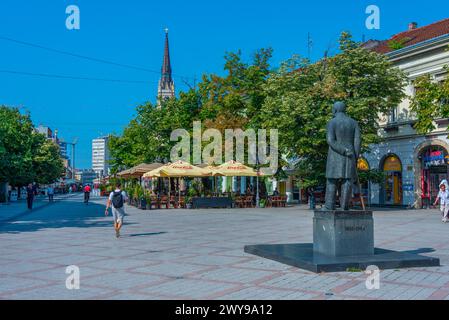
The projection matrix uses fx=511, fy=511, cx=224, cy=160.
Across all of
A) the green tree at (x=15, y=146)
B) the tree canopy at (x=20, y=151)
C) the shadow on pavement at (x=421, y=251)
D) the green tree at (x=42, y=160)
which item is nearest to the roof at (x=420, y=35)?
the shadow on pavement at (x=421, y=251)

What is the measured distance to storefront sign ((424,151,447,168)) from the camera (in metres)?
29.3

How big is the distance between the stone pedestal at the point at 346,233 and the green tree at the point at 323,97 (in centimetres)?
1592

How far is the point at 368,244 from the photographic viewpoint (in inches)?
401

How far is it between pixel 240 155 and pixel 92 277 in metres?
26.8

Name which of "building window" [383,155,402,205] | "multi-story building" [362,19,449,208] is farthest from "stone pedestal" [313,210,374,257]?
"building window" [383,155,402,205]

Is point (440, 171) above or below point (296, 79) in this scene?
below

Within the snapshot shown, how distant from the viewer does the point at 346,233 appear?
9.95 m

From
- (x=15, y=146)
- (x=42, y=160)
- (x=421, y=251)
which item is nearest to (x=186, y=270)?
(x=421, y=251)

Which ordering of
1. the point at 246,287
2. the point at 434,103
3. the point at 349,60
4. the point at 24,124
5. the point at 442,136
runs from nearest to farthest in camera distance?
the point at 246,287
the point at 434,103
the point at 349,60
the point at 442,136
the point at 24,124

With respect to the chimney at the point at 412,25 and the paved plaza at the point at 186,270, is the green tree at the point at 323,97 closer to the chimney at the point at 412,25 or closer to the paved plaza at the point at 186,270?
the paved plaza at the point at 186,270

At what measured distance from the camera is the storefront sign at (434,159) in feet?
96.2

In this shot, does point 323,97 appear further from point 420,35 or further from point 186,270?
point 186,270
